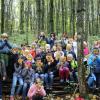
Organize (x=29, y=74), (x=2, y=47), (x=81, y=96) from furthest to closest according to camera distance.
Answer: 1. (x=2, y=47)
2. (x=29, y=74)
3. (x=81, y=96)

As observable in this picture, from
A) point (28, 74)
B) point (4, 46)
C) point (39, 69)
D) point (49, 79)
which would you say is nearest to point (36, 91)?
point (28, 74)

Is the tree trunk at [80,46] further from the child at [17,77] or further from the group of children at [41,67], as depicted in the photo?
the child at [17,77]

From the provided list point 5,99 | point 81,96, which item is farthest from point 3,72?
point 81,96

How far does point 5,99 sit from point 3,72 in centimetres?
103

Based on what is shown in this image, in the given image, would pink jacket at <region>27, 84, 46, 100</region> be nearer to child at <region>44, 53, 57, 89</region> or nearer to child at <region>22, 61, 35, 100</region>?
child at <region>22, 61, 35, 100</region>

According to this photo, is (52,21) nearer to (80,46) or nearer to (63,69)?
(63,69)

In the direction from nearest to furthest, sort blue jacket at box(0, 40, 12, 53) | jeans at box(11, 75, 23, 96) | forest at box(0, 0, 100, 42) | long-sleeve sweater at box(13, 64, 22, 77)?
1. jeans at box(11, 75, 23, 96)
2. long-sleeve sweater at box(13, 64, 22, 77)
3. blue jacket at box(0, 40, 12, 53)
4. forest at box(0, 0, 100, 42)

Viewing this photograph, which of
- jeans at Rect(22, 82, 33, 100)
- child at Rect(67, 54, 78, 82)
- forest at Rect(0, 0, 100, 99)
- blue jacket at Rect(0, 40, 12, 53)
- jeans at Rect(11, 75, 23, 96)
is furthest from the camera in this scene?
child at Rect(67, 54, 78, 82)

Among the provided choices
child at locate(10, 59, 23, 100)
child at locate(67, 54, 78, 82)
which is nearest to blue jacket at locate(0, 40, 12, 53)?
child at locate(10, 59, 23, 100)

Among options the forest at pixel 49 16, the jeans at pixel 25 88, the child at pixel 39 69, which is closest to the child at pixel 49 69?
the child at pixel 39 69

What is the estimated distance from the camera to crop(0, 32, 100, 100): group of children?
13094mm

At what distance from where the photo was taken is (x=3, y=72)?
13516 millimetres

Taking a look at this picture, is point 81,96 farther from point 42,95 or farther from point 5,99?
point 5,99

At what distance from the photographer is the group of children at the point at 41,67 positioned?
1309 cm
